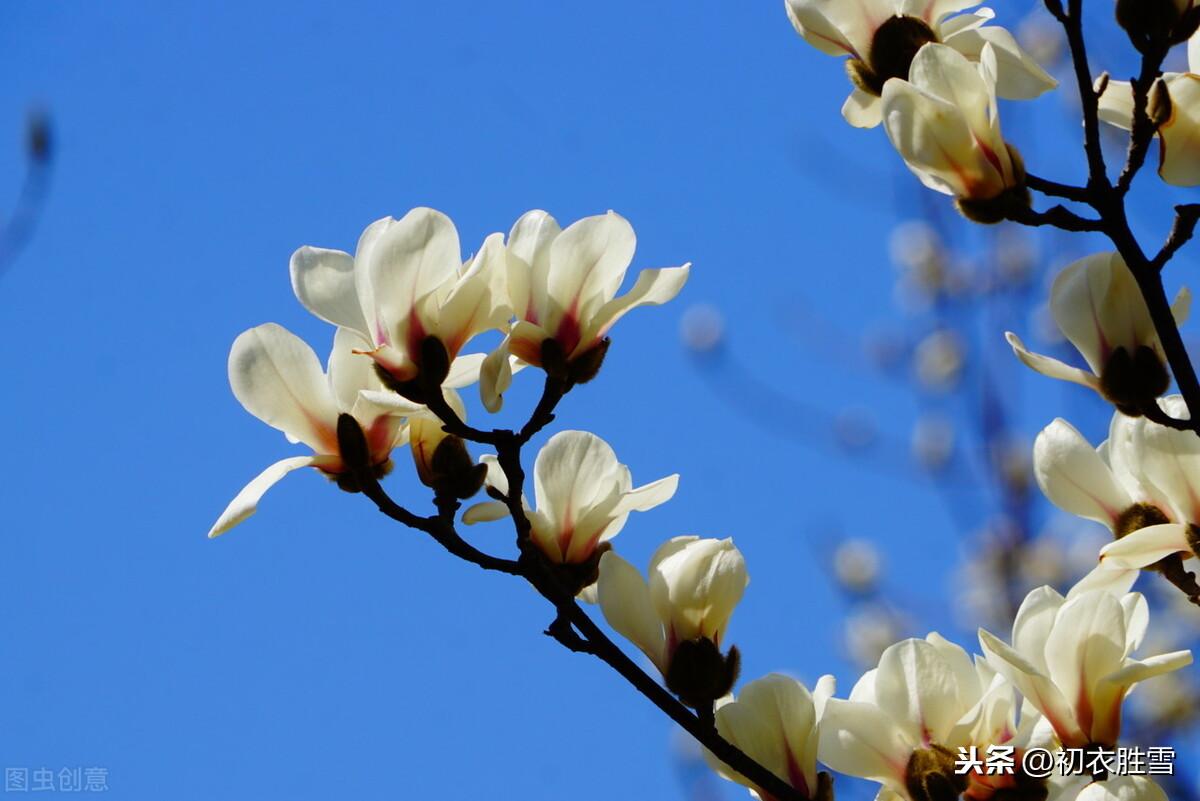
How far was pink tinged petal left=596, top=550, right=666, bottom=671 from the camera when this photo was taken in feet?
3.07

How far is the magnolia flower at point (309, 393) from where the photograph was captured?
0.97 m

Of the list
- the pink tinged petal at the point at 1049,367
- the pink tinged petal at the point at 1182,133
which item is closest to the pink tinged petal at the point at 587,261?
the pink tinged petal at the point at 1049,367

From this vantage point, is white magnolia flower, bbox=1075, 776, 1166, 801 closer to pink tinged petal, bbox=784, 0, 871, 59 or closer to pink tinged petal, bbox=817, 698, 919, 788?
pink tinged petal, bbox=817, 698, 919, 788

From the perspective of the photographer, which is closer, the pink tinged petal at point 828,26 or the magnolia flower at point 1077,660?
the magnolia flower at point 1077,660

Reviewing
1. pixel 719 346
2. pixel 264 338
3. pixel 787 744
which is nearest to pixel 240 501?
pixel 264 338

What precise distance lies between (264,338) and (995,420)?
2.21 meters

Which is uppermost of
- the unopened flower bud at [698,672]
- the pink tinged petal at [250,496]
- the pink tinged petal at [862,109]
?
the pink tinged petal at [862,109]

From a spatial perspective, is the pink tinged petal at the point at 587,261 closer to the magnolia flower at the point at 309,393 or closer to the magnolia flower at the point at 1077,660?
the magnolia flower at the point at 309,393

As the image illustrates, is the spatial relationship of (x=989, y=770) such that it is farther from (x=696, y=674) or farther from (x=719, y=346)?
(x=719, y=346)

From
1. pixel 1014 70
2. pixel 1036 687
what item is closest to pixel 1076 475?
pixel 1036 687

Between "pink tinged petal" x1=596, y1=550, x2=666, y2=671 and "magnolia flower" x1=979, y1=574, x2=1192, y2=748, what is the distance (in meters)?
0.21

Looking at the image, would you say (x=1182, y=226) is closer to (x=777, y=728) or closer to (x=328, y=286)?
(x=777, y=728)

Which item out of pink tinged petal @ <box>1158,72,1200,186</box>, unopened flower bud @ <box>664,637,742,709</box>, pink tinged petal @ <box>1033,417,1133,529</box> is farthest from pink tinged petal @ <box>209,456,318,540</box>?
pink tinged petal @ <box>1158,72,1200,186</box>

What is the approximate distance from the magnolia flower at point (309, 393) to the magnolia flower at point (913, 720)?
14.0 inches
